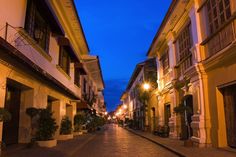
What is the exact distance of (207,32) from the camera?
14.0 meters

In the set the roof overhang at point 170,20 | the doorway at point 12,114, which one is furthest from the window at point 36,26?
the roof overhang at point 170,20

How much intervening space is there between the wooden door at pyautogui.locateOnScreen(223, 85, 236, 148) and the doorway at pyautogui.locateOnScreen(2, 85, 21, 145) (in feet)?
29.4

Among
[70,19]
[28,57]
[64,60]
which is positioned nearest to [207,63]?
[28,57]

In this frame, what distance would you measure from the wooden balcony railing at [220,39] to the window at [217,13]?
35 centimetres

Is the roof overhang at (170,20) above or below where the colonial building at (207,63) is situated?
above

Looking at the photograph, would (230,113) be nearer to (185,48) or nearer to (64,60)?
(185,48)

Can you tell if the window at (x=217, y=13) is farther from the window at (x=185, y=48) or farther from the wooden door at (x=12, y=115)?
the wooden door at (x=12, y=115)

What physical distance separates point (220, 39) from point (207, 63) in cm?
157

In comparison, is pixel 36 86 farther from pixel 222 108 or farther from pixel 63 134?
pixel 222 108

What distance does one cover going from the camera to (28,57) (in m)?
11.9

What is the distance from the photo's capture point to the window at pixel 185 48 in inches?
652

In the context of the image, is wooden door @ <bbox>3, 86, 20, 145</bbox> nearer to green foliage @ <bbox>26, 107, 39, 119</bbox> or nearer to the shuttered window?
green foliage @ <bbox>26, 107, 39, 119</bbox>

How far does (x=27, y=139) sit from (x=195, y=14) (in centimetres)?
1004

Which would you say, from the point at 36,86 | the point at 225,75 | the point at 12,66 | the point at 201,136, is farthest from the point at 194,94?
the point at 12,66
